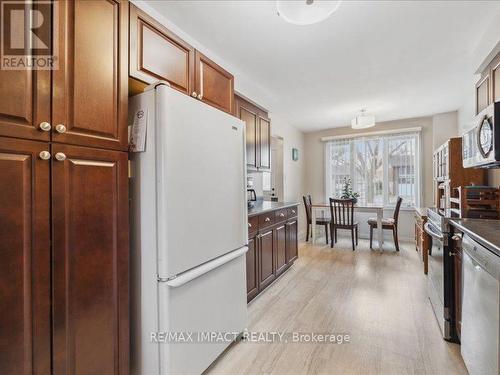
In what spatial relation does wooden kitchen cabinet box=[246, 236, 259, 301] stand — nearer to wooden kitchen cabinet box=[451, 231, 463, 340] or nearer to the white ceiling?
wooden kitchen cabinet box=[451, 231, 463, 340]

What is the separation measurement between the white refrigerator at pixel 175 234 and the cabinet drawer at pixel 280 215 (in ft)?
4.53

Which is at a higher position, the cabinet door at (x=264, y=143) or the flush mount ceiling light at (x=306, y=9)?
the flush mount ceiling light at (x=306, y=9)

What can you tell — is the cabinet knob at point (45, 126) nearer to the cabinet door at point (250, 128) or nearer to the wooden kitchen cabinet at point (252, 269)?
the wooden kitchen cabinet at point (252, 269)

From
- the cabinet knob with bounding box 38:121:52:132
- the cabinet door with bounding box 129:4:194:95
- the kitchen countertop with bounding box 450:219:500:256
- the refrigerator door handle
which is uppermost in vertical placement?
the cabinet door with bounding box 129:4:194:95

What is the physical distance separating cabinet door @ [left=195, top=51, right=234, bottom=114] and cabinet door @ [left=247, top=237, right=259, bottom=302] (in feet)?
4.08

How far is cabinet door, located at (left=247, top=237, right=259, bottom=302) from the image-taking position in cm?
235

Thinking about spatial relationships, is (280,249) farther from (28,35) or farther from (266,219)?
(28,35)

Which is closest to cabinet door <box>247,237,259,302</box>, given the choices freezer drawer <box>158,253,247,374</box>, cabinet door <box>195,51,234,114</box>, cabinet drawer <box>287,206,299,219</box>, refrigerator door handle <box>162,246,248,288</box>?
freezer drawer <box>158,253,247,374</box>

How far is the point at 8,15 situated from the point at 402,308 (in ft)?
10.3

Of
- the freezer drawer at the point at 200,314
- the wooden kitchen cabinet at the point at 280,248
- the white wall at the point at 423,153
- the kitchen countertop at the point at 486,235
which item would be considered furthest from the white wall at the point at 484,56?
the freezer drawer at the point at 200,314

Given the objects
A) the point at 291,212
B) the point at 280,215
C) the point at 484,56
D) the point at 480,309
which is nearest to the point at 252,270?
the point at 280,215

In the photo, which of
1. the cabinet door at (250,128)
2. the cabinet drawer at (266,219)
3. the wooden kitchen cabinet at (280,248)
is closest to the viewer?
the cabinet drawer at (266,219)

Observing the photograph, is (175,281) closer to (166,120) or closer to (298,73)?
(166,120)

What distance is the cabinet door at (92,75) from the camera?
37.2 inches
